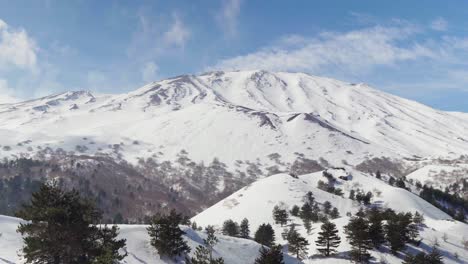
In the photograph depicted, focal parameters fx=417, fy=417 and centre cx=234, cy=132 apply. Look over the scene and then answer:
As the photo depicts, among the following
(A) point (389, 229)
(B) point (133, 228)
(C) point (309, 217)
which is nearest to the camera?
(B) point (133, 228)

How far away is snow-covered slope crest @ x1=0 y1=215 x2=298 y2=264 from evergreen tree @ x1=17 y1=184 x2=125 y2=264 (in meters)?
3.38

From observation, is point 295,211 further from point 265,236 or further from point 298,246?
point 298,246

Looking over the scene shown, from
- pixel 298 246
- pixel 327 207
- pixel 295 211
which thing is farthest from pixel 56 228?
pixel 327 207

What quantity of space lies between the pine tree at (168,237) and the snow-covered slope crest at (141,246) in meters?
1.35

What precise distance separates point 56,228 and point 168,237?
2324cm

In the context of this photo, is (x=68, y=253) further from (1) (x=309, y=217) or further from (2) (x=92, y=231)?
(1) (x=309, y=217)

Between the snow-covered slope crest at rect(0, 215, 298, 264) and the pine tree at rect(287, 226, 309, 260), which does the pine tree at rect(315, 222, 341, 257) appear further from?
the snow-covered slope crest at rect(0, 215, 298, 264)

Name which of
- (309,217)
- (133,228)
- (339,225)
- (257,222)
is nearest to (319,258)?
(339,225)

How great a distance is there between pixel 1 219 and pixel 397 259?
77.1 meters

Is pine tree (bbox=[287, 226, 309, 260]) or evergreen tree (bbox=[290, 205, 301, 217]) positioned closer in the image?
pine tree (bbox=[287, 226, 309, 260])

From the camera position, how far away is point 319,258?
94.1 metres

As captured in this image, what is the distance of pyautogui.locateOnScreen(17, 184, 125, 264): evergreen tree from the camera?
138ft

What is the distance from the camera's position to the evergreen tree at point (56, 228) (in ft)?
138

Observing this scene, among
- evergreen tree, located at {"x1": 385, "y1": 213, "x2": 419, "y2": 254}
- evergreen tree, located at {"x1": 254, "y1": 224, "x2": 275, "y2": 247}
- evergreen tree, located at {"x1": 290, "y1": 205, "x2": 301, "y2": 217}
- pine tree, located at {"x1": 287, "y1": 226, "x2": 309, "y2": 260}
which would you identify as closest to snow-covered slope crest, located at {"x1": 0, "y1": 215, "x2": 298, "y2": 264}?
pine tree, located at {"x1": 287, "y1": 226, "x2": 309, "y2": 260}
